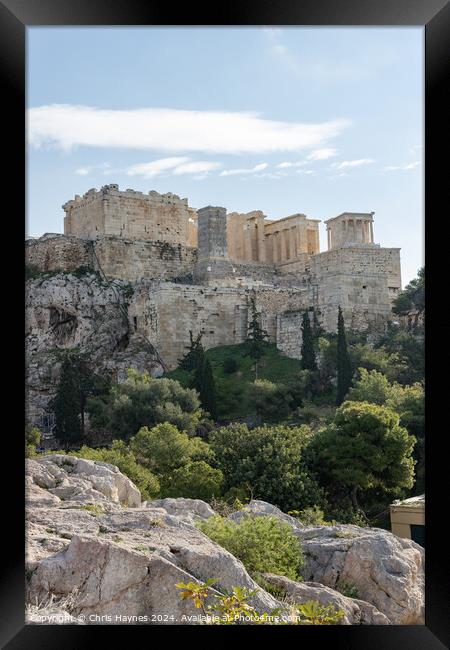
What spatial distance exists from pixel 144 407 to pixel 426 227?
1784 centimetres

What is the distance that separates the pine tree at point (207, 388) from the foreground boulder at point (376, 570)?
1412 cm

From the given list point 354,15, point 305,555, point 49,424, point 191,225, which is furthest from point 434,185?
point 191,225

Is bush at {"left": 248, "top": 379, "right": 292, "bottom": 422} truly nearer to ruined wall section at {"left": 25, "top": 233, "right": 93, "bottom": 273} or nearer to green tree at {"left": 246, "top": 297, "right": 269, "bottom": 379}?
green tree at {"left": 246, "top": 297, "right": 269, "bottom": 379}

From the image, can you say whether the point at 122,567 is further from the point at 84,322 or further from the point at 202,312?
the point at 202,312

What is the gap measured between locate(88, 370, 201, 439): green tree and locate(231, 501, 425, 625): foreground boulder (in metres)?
12.2

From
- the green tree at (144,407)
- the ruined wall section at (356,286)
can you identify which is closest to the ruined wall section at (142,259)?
the ruined wall section at (356,286)

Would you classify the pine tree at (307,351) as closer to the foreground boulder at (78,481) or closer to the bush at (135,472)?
the bush at (135,472)

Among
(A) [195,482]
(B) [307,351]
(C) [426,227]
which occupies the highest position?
(C) [426,227]

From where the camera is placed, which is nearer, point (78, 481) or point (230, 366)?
point (78, 481)

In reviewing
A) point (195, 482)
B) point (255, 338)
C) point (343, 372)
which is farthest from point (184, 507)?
point (255, 338)

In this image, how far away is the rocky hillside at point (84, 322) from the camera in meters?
27.4

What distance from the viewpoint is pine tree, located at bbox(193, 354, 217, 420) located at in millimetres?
23844

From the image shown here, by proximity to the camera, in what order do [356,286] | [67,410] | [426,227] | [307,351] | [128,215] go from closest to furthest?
[426,227] < [67,410] < [307,351] < [356,286] < [128,215]

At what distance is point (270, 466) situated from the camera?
15711mm
